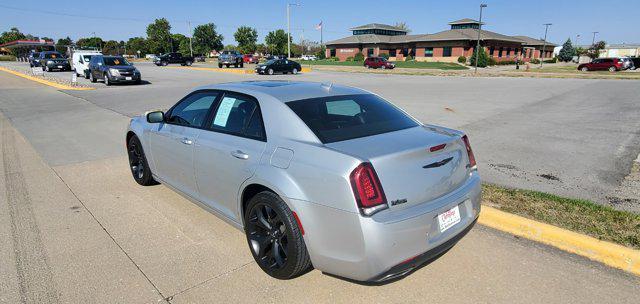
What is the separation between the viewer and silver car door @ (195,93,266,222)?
10.7 feet

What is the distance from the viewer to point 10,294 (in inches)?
117

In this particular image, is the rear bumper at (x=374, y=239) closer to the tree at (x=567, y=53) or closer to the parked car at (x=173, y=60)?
the parked car at (x=173, y=60)

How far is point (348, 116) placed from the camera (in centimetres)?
350

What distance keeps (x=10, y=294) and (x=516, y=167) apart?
6285mm

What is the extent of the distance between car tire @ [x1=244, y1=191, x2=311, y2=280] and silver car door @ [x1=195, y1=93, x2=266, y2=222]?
0.24m

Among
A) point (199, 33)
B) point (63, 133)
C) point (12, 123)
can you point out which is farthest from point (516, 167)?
point (199, 33)

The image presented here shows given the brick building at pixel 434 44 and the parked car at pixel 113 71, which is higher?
the brick building at pixel 434 44

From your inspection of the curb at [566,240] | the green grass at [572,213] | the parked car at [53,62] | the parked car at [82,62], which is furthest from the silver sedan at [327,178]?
the parked car at [53,62]

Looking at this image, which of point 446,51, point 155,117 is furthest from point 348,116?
point 446,51

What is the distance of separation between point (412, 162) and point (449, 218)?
1.75ft

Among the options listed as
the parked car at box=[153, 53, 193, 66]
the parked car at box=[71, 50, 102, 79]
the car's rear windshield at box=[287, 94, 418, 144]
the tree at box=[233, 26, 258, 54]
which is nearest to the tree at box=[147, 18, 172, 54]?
the tree at box=[233, 26, 258, 54]

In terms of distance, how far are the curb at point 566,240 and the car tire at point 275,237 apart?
215cm

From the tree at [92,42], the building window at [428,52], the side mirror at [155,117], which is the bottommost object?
the side mirror at [155,117]

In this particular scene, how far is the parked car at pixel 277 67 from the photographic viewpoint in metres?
35.1
